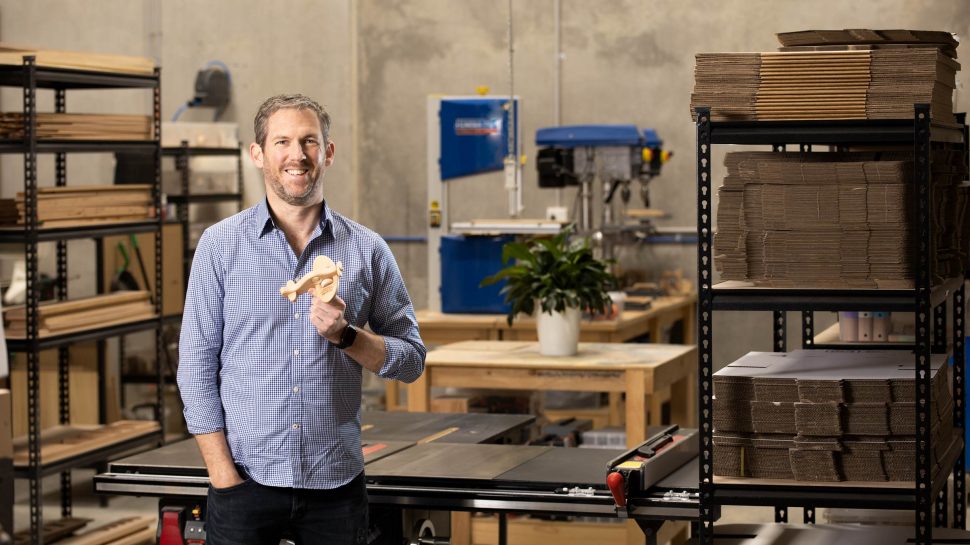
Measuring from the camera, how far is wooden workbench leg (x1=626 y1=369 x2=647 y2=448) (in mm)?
5152

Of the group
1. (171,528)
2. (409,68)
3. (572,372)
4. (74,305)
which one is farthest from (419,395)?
(409,68)

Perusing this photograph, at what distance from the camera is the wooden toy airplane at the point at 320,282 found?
2.60 m

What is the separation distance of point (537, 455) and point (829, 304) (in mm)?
1038

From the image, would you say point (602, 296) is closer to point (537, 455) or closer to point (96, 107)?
point (537, 455)

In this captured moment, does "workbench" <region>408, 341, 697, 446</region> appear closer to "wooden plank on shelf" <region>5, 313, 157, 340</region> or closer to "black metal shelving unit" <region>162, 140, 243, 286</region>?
"wooden plank on shelf" <region>5, 313, 157, 340</region>

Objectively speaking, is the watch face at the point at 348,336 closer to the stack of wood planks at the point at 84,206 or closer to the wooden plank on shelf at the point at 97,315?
the stack of wood planks at the point at 84,206

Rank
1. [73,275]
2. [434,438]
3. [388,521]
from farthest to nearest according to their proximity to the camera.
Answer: [73,275]
[434,438]
[388,521]

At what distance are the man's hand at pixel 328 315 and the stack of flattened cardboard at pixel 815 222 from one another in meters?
0.88

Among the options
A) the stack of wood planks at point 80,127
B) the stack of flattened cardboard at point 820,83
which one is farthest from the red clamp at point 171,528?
the stack of wood planks at point 80,127

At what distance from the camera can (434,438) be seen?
3.96 metres

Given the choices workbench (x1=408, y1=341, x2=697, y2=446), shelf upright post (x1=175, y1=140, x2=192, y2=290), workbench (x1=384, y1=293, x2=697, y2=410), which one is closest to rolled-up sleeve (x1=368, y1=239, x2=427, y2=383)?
workbench (x1=408, y1=341, x2=697, y2=446)

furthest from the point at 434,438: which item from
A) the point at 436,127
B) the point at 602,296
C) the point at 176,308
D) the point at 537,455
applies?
the point at 176,308

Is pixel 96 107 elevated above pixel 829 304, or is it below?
above

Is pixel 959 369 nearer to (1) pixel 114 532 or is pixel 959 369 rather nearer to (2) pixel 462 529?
(2) pixel 462 529
